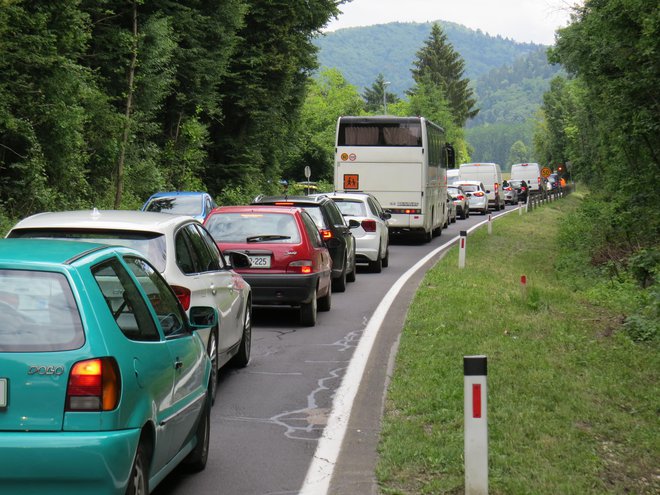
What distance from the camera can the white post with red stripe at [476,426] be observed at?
5.95 metres

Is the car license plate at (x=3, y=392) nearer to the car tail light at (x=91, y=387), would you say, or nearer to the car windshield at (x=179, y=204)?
the car tail light at (x=91, y=387)

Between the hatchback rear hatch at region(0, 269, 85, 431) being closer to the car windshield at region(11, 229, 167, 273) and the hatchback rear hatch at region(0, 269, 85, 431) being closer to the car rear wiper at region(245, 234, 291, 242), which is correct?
the car windshield at region(11, 229, 167, 273)

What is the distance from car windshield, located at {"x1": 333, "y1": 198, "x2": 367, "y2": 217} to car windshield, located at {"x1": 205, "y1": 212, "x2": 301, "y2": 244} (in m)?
9.19

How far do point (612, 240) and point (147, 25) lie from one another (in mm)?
18280

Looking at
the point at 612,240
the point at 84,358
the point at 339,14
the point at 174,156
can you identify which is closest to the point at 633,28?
the point at 612,240

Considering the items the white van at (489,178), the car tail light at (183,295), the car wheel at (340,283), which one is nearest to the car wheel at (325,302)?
the car wheel at (340,283)

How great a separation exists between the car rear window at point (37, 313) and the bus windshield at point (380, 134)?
27.5m

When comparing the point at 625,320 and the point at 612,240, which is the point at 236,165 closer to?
the point at 612,240

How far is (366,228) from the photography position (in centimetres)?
2298

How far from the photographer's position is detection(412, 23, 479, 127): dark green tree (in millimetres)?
137625

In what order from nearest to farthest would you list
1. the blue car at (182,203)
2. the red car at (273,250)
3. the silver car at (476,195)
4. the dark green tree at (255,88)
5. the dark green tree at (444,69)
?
the red car at (273,250) < the blue car at (182,203) < the dark green tree at (255,88) < the silver car at (476,195) < the dark green tree at (444,69)

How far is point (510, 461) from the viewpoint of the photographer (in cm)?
675

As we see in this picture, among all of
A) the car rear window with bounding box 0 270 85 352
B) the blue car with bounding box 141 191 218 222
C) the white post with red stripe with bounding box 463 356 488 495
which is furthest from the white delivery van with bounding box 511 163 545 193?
the car rear window with bounding box 0 270 85 352

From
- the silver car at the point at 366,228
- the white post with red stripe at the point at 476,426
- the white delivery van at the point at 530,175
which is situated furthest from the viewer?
the white delivery van at the point at 530,175
